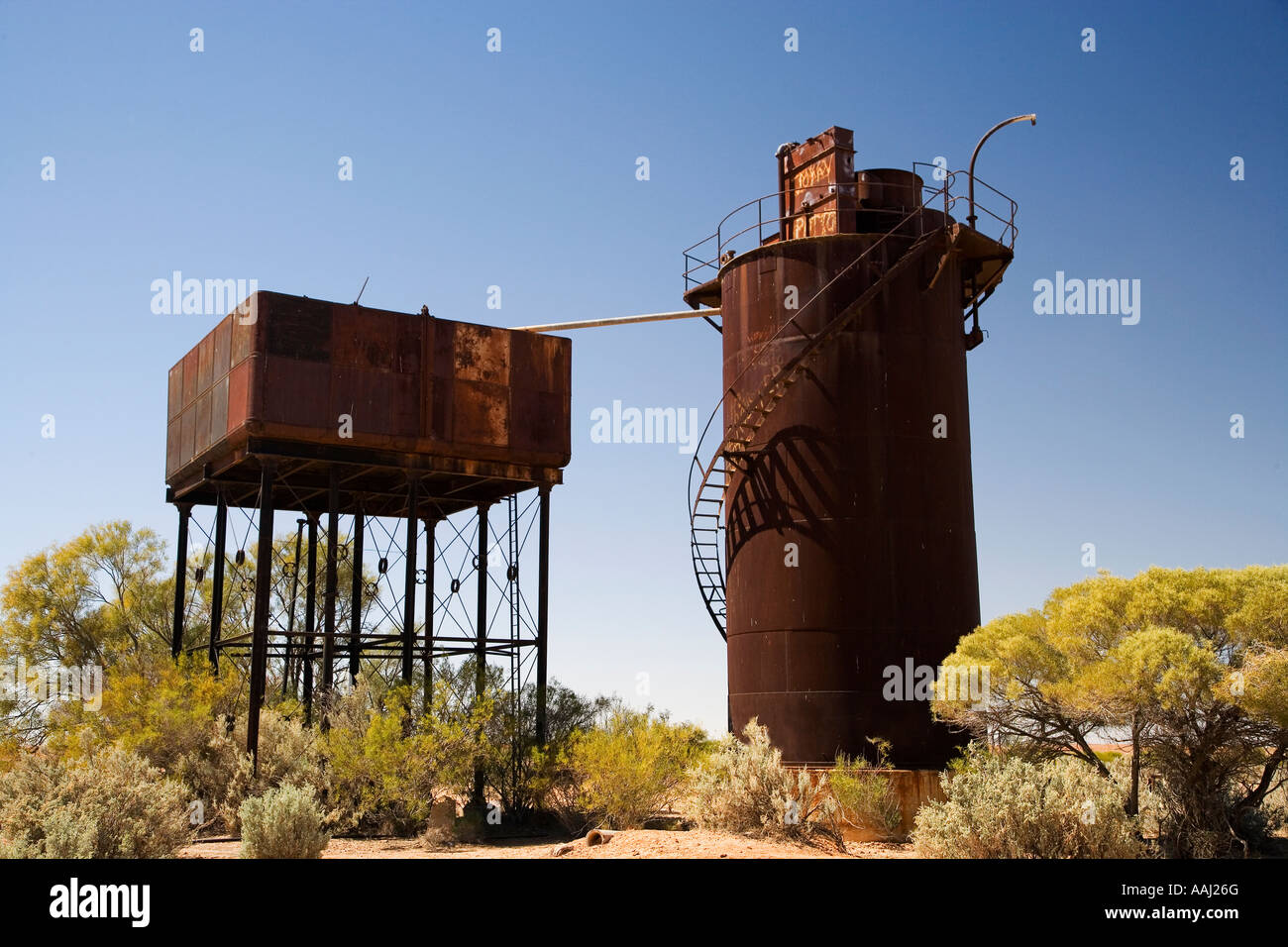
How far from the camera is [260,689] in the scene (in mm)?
23219

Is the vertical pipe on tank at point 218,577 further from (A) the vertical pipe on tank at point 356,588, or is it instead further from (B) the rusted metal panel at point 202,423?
(A) the vertical pipe on tank at point 356,588

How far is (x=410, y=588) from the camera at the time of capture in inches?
957

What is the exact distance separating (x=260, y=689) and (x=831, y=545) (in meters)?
11.0

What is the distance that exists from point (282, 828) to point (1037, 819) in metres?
10.0

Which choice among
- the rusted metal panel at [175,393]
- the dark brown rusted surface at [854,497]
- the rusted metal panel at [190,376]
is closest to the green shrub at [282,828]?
the dark brown rusted surface at [854,497]

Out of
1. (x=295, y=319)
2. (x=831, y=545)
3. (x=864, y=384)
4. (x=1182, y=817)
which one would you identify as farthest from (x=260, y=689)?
(x=1182, y=817)

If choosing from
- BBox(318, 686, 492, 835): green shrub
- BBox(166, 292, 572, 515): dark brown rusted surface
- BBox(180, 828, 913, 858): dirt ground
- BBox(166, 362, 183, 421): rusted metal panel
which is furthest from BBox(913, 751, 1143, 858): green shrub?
BBox(166, 362, 183, 421): rusted metal panel

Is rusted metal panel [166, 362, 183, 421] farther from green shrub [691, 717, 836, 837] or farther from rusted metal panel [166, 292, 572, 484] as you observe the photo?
green shrub [691, 717, 836, 837]

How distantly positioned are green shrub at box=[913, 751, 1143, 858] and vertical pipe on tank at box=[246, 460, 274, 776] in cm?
1286

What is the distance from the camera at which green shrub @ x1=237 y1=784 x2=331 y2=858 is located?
16.9m

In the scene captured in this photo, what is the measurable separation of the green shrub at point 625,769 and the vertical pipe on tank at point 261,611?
233 inches

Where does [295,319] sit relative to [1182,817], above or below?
above

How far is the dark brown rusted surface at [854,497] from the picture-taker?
21.3 meters

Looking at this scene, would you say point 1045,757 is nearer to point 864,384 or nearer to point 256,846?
point 864,384
